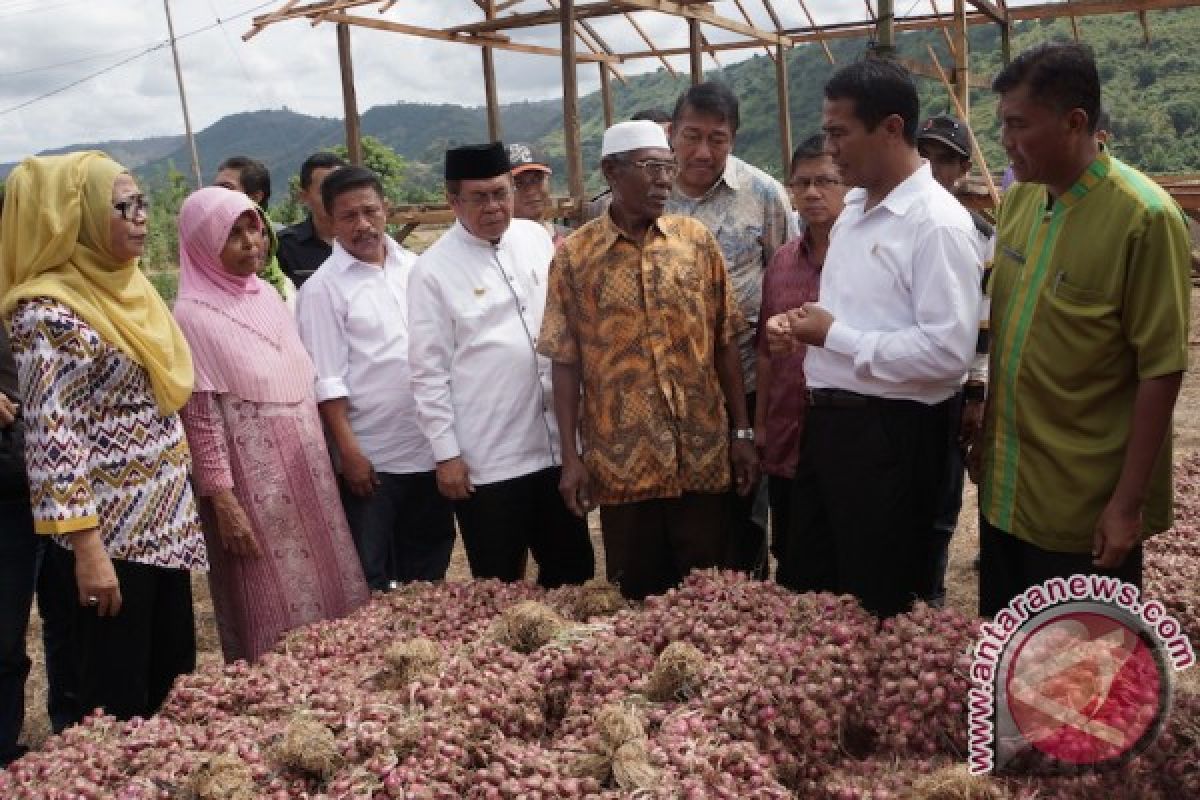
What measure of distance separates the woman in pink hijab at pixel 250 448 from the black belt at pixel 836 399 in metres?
1.54

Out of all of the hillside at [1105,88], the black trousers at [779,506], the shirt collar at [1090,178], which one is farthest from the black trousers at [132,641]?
the hillside at [1105,88]

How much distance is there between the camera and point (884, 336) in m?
2.38

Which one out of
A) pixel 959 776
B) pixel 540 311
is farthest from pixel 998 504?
pixel 540 311

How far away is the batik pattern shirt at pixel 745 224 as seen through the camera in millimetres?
3395

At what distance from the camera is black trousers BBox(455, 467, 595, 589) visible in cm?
309

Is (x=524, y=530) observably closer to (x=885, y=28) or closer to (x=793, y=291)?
(x=793, y=291)

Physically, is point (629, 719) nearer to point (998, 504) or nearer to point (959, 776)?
point (959, 776)

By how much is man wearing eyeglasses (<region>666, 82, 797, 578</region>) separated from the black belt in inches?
29.3

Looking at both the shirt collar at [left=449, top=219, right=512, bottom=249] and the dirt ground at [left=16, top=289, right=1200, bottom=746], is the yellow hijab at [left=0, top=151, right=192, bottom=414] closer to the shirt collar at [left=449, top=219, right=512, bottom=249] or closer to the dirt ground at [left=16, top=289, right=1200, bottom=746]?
the shirt collar at [left=449, top=219, right=512, bottom=249]

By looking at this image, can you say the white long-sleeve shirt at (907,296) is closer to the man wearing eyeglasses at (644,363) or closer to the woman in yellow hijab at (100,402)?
the man wearing eyeglasses at (644,363)

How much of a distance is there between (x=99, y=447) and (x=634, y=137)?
1.57m

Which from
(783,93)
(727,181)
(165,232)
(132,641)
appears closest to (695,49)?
(783,93)

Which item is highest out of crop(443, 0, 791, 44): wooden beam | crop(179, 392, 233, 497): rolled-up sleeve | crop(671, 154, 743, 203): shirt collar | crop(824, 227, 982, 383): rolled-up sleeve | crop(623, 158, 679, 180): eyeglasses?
crop(443, 0, 791, 44): wooden beam

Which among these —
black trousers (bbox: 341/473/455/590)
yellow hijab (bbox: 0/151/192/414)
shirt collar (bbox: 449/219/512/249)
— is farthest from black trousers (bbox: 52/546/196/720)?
shirt collar (bbox: 449/219/512/249)
